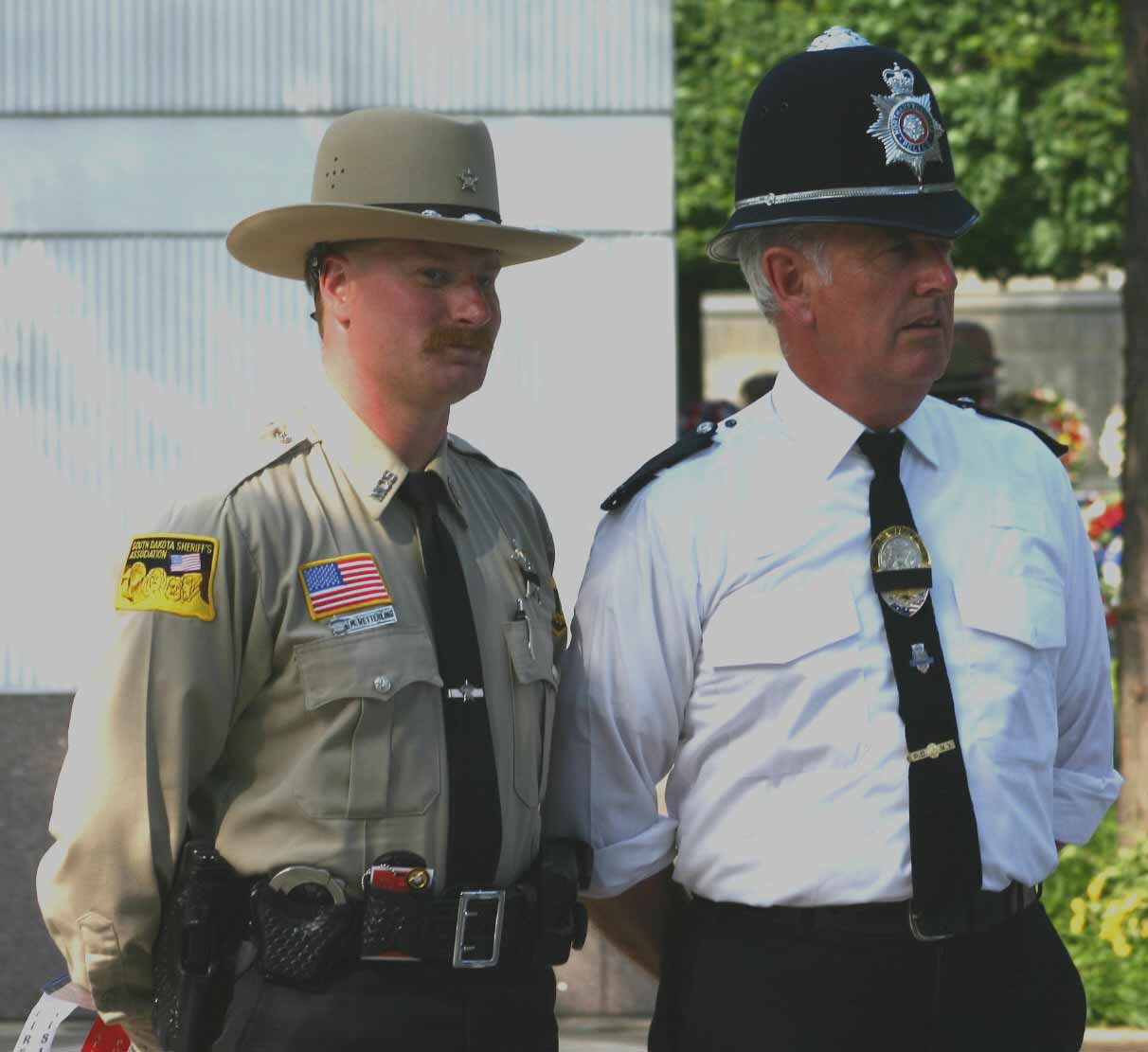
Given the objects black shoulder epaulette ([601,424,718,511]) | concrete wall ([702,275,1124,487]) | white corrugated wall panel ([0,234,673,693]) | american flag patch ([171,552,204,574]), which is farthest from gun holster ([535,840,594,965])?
concrete wall ([702,275,1124,487])

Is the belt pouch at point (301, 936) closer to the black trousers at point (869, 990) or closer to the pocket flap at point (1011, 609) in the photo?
the black trousers at point (869, 990)

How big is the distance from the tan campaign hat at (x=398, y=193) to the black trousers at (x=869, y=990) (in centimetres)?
108

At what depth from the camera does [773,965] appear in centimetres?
280

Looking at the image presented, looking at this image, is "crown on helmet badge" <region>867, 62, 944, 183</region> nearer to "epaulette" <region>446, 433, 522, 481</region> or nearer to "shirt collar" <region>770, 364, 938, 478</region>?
"shirt collar" <region>770, 364, 938, 478</region>

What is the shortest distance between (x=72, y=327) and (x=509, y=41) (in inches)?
60.3

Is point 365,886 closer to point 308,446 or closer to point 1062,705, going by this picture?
point 308,446

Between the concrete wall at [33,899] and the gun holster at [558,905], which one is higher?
the gun holster at [558,905]

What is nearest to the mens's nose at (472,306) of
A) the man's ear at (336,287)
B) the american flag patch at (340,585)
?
the man's ear at (336,287)

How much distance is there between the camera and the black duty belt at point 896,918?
2.74 m

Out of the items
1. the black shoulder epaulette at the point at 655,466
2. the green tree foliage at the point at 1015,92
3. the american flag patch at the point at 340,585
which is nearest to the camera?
the american flag patch at the point at 340,585

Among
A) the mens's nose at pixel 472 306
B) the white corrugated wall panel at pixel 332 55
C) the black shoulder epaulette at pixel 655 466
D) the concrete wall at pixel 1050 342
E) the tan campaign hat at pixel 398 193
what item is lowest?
the concrete wall at pixel 1050 342

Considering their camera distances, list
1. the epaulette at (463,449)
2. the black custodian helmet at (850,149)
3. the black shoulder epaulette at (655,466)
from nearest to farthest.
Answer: the black custodian helmet at (850,149) < the black shoulder epaulette at (655,466) < the epaulette at (463,449)

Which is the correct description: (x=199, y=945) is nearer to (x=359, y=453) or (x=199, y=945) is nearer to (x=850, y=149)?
(x=359, y=453)

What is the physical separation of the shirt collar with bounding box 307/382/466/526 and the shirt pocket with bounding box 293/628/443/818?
0.77 feet
